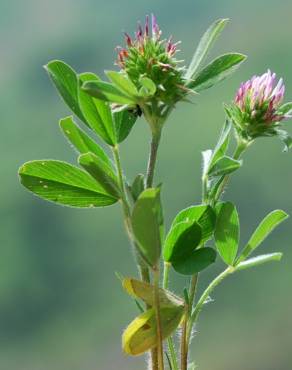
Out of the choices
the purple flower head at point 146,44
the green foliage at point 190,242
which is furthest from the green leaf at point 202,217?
the purple flower head at point 146,44

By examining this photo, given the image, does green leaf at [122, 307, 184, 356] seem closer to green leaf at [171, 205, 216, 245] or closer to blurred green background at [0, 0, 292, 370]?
green leaf at [171, 205, 216, 245]

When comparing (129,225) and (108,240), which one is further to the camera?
(108,240)

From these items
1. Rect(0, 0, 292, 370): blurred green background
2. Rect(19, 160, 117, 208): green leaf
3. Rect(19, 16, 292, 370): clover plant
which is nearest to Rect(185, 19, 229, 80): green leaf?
Rect(19, 16, 292, 370): clover plant

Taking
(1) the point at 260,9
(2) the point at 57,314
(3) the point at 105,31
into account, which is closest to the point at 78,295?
(2) the point at 57,314

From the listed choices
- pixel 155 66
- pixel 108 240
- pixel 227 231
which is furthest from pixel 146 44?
pixel 108 240

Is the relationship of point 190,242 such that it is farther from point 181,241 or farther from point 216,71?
point 216,71
